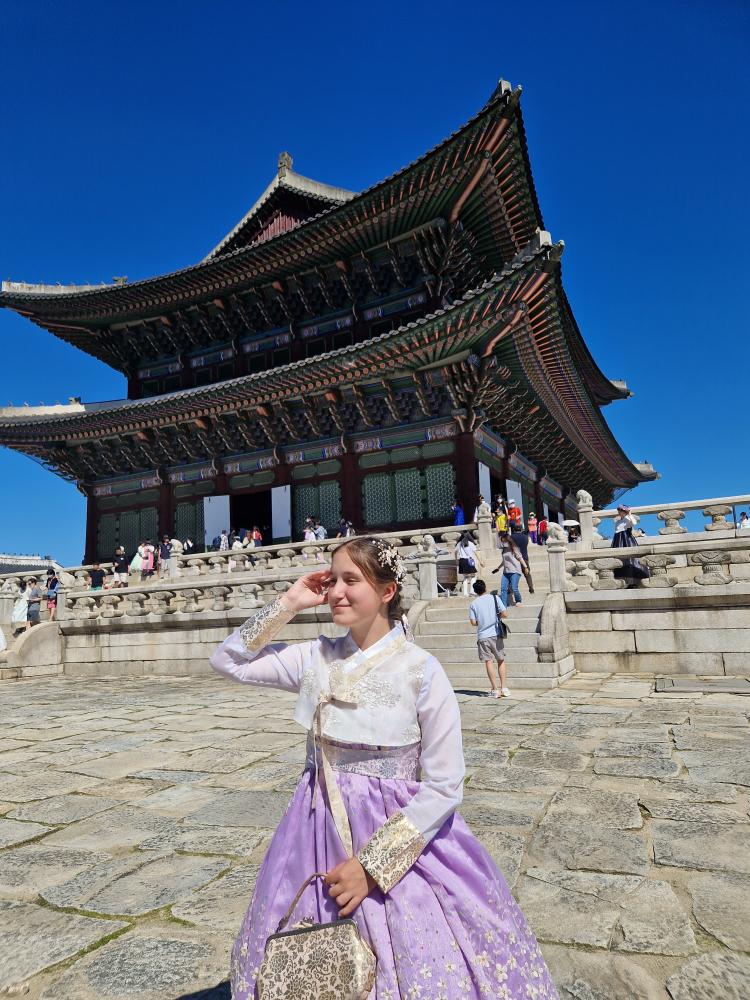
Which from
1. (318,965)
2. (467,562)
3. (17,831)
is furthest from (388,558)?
(467,562)

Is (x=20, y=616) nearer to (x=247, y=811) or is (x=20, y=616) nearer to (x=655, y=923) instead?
(x=247, y=811)

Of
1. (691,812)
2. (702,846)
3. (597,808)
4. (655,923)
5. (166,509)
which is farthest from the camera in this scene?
(166,509)

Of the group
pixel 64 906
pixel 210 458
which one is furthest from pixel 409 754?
pixel 210 458

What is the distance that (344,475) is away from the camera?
16875mm

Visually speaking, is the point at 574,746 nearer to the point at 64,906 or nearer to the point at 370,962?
the point at 64,906

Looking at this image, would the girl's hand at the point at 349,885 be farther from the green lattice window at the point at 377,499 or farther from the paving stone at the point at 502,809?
the green lattice window at the point at 377,499

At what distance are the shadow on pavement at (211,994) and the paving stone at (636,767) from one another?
3.00 meters

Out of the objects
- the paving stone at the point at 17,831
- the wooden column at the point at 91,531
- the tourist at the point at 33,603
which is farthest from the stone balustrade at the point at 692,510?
the wooden column at the point at 91,531

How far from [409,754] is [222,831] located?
2281mm

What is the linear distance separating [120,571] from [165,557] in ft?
6.19

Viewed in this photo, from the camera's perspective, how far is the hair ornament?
5.64 feet

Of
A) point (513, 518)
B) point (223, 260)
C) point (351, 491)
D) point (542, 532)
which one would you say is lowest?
point (542, 532)

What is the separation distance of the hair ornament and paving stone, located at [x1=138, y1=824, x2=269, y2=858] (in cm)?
209

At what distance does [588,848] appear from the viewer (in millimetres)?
2955
